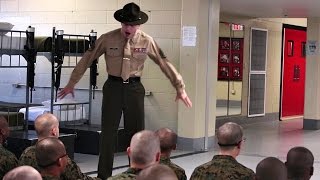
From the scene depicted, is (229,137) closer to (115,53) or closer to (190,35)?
(115,53)

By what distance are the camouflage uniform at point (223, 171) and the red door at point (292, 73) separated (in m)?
11.6

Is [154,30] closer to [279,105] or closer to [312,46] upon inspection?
[312,46]

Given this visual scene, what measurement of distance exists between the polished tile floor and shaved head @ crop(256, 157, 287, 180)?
12.1ft

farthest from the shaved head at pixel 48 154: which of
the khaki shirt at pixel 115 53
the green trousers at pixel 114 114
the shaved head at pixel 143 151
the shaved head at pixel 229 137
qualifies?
the khaki shirt at pixel 115 53

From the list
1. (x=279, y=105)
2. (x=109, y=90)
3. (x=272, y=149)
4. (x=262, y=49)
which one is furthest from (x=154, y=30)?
(x=279, y=105)

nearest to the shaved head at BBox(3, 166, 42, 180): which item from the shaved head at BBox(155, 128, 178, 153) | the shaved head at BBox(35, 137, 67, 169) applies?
the shaved head at BBox(35, 137, 67, 169)

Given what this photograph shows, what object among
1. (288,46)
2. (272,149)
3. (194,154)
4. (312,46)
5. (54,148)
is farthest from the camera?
(288,46)

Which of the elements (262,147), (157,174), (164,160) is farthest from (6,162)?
(262,147)

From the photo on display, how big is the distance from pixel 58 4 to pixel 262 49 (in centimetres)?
576

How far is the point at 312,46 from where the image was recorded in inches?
493

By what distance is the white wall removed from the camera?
352 inches

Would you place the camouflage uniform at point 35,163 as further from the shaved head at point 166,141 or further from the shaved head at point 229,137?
the shaved head at point 229,137

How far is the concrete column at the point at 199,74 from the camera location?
872 cm

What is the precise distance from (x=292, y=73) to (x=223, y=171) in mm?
12206
